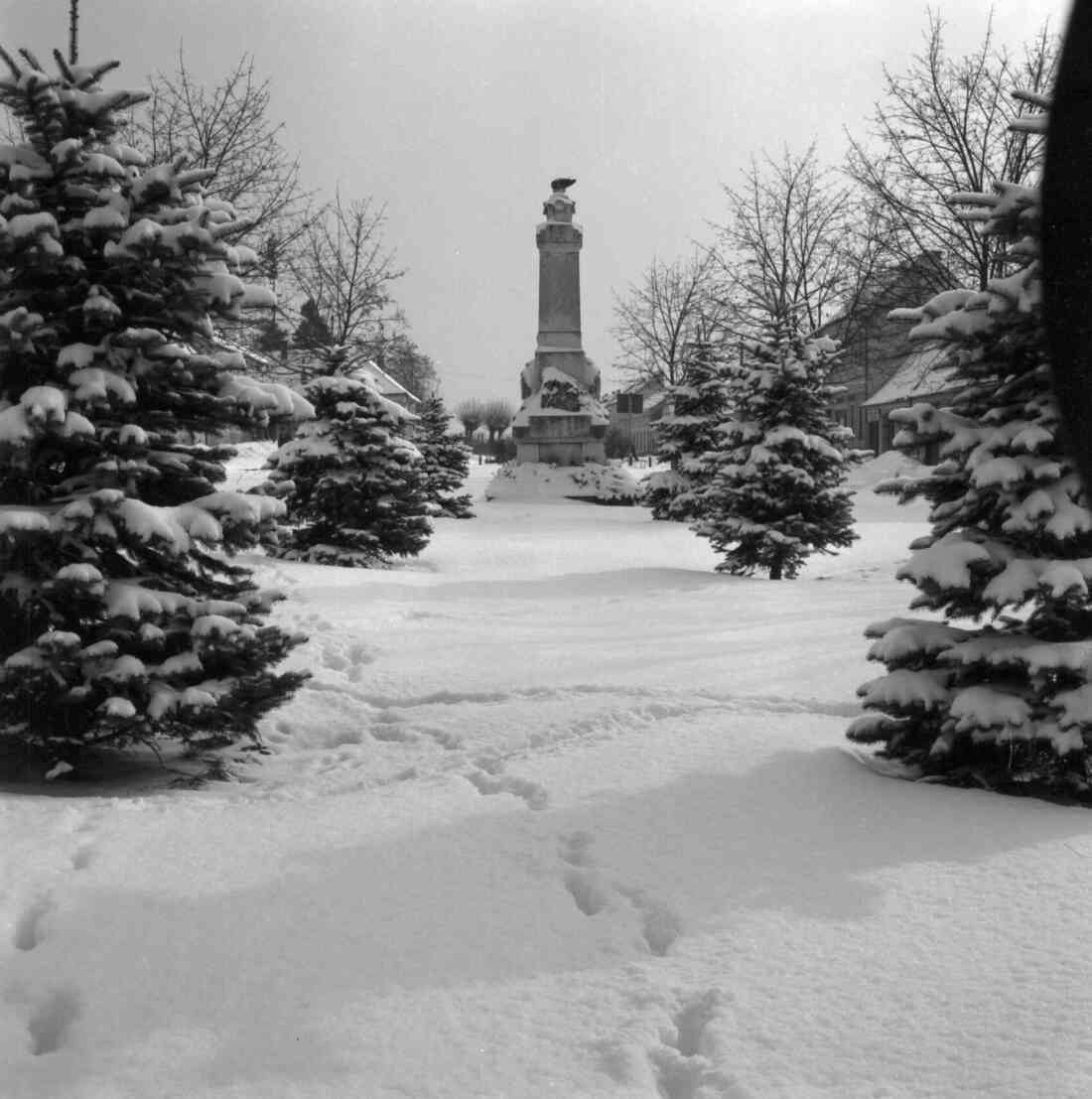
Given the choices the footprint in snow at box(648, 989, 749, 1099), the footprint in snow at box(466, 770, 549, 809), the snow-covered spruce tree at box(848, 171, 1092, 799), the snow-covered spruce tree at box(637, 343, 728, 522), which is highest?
the snow-covered spruce tree at box(637, 343, 728, 522)

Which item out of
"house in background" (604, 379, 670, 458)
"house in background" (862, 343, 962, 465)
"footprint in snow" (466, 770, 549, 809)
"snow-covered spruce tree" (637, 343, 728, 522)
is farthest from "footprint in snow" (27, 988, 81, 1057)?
"house in background" (862, 343, 962, 465)

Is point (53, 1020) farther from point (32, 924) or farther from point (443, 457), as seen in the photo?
point (443, 457)

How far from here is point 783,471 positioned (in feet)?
50.2

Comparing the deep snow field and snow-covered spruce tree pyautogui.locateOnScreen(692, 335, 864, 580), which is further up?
snow-covered spruce tree pyautogui.locateOnScreen(692, 335, 864, 580)

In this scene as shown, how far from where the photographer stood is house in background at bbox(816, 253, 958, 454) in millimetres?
21438

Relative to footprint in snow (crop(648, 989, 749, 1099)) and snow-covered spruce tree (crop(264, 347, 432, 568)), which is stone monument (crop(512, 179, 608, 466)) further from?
footprint in snow (crop(648, 989, 749, 1099))

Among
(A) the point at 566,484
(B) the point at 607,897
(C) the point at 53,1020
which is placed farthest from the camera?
(A) the point at 566,484

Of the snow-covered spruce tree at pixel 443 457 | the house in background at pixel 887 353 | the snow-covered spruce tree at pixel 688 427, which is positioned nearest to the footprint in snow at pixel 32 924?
the house in background at pixel 887 353

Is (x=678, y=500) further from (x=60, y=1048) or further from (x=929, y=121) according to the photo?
(x=60, y=1048)

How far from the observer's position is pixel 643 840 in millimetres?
4270

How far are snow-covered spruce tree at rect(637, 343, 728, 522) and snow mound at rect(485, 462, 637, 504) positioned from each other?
894 millimetres

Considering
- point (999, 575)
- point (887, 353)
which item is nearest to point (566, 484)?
point (887, 353)

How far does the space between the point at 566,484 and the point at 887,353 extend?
19.3 metres

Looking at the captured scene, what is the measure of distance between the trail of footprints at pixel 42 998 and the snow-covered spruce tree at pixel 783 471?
12.7 meters
